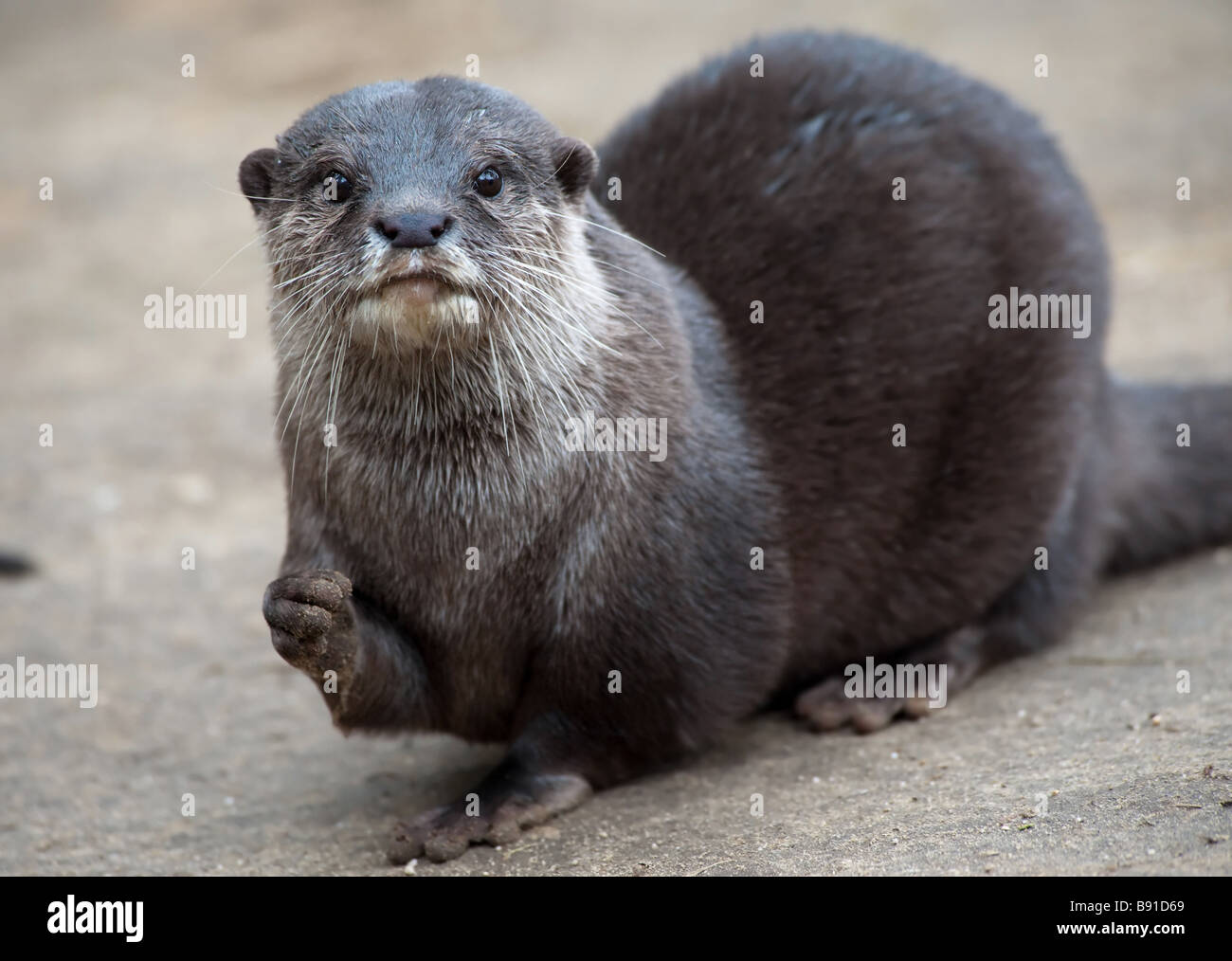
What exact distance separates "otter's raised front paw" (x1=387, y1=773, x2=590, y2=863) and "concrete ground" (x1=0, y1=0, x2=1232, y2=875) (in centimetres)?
5

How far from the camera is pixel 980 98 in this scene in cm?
383

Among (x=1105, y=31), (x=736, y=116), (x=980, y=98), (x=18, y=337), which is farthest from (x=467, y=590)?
(x=1105, y=31)

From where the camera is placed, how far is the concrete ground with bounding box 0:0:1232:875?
115 inches

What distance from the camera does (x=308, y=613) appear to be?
109 inches

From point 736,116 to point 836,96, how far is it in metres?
0.25

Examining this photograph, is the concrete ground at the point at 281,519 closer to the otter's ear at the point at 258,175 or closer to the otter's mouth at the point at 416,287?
the otter's mouth at the point at 416,287

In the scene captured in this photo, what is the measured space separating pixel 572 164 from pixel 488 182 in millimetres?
247

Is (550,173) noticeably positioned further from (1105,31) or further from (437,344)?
(1105,31)
